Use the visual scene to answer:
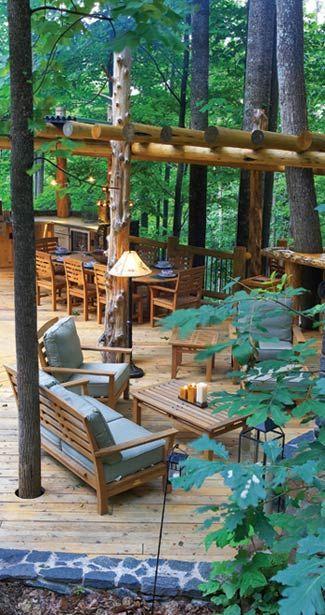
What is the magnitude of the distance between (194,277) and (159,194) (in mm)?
4885

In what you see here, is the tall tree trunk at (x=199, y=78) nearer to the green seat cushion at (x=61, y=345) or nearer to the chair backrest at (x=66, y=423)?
the green seat cushion at (x=61, y=345)

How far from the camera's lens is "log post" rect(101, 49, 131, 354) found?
6852 mm

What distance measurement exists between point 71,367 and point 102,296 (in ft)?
10.6

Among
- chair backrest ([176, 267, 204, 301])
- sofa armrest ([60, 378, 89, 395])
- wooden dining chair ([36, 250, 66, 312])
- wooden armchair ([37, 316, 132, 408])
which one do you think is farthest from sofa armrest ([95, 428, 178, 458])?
wooden dining chair ([36, 250, 66, 312])

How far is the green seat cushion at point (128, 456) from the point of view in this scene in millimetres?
4277

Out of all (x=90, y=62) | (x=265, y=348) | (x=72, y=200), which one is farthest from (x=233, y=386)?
(x=72, y=200)

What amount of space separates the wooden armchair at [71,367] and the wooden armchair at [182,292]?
265cm

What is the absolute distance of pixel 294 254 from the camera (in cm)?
855

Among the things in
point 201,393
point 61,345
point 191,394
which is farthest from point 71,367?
point 201,393

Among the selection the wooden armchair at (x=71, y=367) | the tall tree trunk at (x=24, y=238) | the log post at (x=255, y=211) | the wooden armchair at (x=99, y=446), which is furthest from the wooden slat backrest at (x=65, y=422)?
the log post at (x=255, y=211)

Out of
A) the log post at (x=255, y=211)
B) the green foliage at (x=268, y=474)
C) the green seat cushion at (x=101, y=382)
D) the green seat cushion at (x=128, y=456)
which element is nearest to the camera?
the green foliage at (x=268, y=474)

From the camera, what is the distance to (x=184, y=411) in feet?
16.7

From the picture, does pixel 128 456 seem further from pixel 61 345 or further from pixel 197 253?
pixel 197 253

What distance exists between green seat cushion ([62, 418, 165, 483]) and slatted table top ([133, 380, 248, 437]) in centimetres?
40
